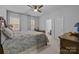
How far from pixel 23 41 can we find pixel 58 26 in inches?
24.4

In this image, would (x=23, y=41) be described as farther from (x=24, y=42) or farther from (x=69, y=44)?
(x=69, y=44)

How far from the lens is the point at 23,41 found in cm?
175

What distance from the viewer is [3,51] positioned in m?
1.71

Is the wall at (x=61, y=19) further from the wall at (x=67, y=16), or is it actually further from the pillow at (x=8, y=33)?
the pillow at (x=8, y=33)

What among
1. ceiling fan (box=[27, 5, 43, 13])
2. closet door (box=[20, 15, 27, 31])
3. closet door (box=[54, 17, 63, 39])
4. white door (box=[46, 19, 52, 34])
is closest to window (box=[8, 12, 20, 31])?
closet door (box=[20, 15, 27, 31])

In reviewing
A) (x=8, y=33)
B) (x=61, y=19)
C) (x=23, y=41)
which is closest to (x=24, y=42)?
(x=23, y=41)

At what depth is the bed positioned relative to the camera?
1712 mm

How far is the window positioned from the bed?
81 mm

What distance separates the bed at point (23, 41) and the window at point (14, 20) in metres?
0.08
